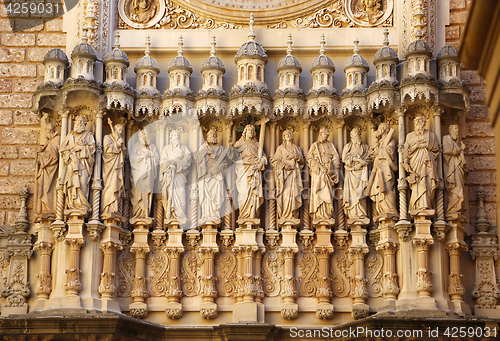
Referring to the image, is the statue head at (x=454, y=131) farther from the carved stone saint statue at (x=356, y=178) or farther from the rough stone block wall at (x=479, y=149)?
the carved stone saint statue at (x=356, y=178)

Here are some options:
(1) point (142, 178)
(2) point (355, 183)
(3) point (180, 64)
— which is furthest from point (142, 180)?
(2) point (355, 183)

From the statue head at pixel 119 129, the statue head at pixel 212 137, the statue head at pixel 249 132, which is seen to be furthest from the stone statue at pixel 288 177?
the statue head at pixel 119 129

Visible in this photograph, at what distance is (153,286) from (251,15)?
16.8 ft

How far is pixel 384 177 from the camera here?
15367 millimetres

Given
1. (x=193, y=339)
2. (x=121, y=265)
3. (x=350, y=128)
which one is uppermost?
(x=350, y=128)

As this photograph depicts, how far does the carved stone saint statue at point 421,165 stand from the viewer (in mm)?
15023

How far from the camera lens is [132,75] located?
16.7 m

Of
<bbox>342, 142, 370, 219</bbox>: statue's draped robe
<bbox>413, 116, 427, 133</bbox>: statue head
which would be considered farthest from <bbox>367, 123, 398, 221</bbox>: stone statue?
<bbox>413, 116, 427, 133</bbox>: statue head

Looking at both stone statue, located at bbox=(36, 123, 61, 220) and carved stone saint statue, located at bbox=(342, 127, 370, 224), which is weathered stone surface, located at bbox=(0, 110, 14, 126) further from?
carved stone saint statue, located at bbox=(342, 127, 370, 224)

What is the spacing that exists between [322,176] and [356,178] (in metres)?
0.57

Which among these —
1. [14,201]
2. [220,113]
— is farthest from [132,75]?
[14,201]

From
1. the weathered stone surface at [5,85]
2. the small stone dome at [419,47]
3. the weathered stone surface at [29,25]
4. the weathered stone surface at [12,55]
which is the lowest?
the weathered stone surface at [5,85]

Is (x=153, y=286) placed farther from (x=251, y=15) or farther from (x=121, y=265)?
(x=251, y=15)

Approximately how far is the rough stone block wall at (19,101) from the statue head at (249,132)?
148 inches
